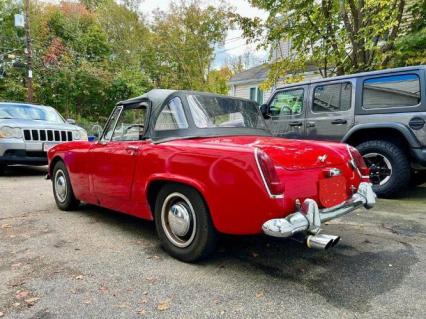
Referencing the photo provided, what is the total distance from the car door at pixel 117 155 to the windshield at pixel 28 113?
5.41 m

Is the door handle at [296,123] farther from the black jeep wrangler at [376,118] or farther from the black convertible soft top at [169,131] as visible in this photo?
the black convertible soft top at [169,131]

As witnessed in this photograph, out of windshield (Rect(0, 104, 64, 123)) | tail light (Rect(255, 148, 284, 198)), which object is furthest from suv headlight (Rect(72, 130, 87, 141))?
tail light (Rect(255, 148, 284, 198))

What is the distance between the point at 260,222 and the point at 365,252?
1.48 m

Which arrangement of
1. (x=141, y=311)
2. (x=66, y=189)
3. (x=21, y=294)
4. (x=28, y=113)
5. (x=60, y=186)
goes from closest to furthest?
1. (x=141, y=311)
2. (x=21, y=294)
3. (x=66, y=189)
4. (x=60, y=186)
5. (x=28, y=113)

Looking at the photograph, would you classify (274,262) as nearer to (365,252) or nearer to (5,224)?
(365,252)

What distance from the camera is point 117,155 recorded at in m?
3.91

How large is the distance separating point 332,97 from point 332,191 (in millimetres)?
3671

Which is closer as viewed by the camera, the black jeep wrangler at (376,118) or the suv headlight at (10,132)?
the black jeep wrangler at (376,118)

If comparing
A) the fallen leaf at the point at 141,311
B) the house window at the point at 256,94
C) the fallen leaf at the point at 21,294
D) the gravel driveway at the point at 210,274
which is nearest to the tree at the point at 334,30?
the gravel driveway at the point at 210,274

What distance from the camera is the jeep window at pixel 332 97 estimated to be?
6.18 m

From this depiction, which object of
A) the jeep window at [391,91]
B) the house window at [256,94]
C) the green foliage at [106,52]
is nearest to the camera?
the jeep window at [391,91]

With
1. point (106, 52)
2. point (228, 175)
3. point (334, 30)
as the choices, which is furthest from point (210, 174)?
point (106, 52)

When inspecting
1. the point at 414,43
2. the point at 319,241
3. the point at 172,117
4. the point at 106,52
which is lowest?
the point at 319,241

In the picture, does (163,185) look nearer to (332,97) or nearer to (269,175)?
(269,175)
